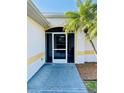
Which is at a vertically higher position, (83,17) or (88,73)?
(83,17)

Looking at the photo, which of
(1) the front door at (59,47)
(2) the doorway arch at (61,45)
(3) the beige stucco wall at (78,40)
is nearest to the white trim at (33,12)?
(3) the beige stucco wall at (78,40)

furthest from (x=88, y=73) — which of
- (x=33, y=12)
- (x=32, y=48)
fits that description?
(x=33, y=12)

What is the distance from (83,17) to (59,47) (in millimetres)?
4261

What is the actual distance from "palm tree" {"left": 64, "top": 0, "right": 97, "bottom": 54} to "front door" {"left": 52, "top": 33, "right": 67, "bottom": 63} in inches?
70.0

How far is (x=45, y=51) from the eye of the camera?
1789 cm

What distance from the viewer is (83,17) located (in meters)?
14.5

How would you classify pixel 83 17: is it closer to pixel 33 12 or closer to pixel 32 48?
pixel 32 48

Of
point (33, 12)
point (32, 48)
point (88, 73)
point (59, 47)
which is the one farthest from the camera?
point (59, 47)

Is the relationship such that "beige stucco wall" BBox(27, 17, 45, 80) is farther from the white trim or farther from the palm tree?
the palm tree

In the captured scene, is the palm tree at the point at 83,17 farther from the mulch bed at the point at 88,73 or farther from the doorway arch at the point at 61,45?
the mulch bed at the point at 88,73

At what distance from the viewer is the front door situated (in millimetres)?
17797

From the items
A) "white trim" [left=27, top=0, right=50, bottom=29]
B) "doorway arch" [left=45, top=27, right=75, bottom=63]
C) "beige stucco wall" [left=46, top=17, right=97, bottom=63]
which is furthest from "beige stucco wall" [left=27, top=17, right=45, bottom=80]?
"doorway arch" [left=45, top=27, right=75, bottom=63]
